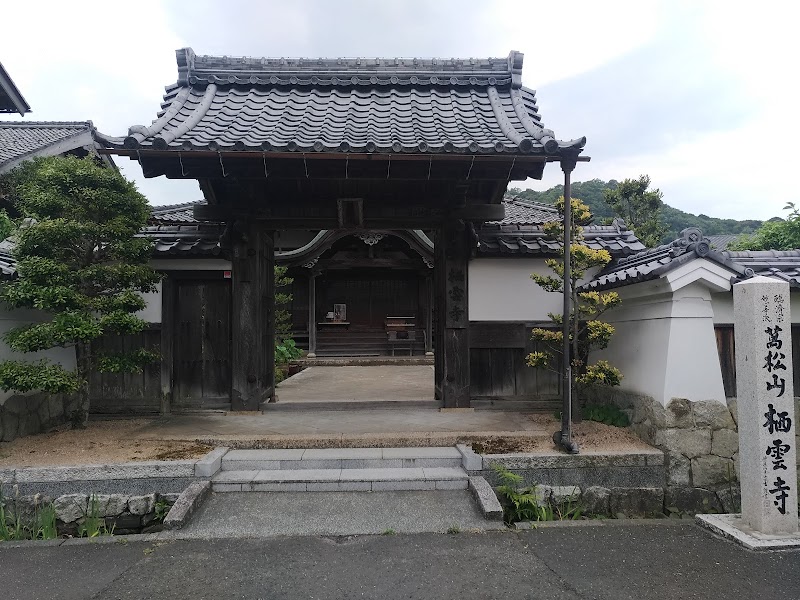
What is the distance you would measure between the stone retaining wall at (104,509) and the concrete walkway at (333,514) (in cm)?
60

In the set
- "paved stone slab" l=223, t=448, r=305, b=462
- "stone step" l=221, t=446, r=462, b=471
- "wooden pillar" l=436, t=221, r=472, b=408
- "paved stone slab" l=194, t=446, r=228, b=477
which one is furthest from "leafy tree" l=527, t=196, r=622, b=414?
"paved stone slab" l=194, t=446, r=228, b=477

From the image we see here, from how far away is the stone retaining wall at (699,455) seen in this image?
5605mm

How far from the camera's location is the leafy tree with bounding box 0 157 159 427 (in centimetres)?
584

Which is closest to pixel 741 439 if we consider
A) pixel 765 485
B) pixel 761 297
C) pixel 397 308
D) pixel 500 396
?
pixel 765 485

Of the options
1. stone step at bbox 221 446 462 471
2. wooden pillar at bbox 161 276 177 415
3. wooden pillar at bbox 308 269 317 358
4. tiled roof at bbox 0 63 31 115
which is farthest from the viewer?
wooden pillar at bbox 308 269 317 358

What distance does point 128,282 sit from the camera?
650 centimetres

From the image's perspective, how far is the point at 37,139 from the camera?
19484 mm

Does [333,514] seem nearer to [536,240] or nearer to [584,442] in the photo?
[584,442]

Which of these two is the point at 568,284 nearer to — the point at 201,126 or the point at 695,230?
the point at 695,230

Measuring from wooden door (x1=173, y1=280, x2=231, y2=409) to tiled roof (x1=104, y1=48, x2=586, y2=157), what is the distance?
252 centimetres

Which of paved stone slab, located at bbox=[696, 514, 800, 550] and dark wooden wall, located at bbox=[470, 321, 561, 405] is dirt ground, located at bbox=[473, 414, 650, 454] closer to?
paved stone slab, located at bbox=[696, 514, 800, 550]

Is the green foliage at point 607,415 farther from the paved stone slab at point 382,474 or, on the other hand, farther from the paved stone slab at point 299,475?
the paved stone slab at point 299,475

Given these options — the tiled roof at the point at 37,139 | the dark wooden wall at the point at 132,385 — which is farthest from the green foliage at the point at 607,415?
the tiled roof at the point at 37,139

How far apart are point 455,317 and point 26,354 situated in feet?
19.2
